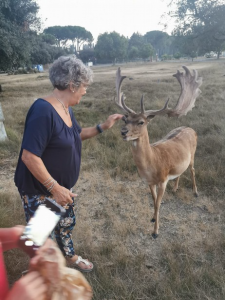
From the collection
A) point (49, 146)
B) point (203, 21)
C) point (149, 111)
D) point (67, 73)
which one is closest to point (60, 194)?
point (49, 146)

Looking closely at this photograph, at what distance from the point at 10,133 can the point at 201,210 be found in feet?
18.0

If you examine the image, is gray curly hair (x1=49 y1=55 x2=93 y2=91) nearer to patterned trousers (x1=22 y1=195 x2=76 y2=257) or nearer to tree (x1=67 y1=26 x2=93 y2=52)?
patterned trousers (x1=22 y1=195 x2=76 y2=257)

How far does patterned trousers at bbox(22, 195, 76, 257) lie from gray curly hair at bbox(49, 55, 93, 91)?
3.30 ft

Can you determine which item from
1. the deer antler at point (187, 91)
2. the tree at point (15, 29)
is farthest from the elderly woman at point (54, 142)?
the tree at point (15, 29)

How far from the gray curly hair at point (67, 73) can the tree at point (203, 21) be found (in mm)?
14688

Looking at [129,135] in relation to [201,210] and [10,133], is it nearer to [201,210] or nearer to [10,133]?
[201,210]

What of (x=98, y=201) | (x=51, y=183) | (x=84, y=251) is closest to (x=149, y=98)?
(x=98, y=201)

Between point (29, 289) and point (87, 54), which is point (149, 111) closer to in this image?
point (29, 289)

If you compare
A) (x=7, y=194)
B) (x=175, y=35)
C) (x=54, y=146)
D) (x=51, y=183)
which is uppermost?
(x=175, y=35)

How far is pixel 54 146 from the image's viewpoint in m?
1.95

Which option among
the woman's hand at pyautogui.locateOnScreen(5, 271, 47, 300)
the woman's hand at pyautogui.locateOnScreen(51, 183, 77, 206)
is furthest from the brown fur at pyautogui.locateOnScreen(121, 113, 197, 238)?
the woman's hand at pyautogui.locateOnScreen(5, 271, 47, 300)

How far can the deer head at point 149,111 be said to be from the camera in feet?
10.2

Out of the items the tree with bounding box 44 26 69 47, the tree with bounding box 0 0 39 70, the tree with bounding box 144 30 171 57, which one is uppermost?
the tree with bounding box 44 26 69 47

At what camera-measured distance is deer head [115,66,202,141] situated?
10.2 feet
